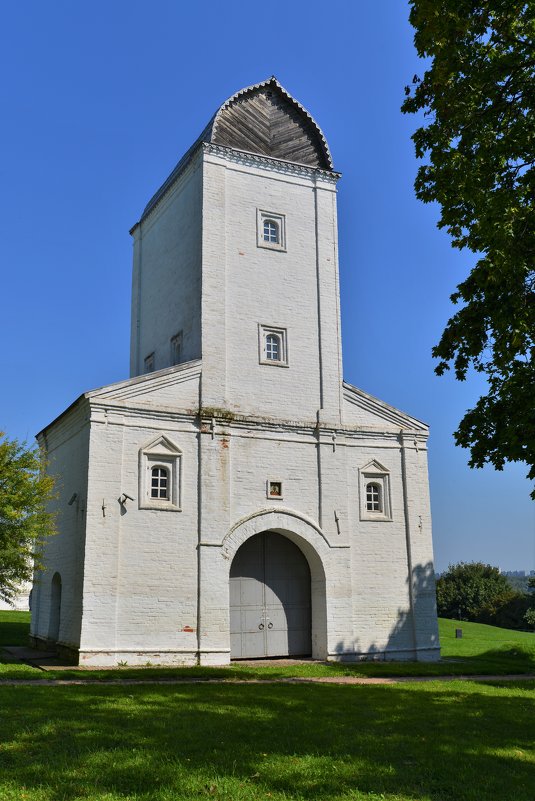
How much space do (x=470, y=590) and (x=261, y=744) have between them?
54.2 meters

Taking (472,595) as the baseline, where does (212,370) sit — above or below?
above

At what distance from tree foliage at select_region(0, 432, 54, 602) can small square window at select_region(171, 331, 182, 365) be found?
6044 mm

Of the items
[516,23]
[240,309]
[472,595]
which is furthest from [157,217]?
[472,595]

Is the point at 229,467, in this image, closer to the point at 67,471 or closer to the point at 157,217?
the point at 67,471

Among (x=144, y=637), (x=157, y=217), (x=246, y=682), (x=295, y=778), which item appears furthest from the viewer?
(x=157, y=217)

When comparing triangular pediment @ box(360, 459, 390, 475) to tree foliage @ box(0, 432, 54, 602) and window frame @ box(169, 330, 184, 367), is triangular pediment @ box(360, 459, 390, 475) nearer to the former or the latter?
window frame @ box(169, 330, 184, 367)

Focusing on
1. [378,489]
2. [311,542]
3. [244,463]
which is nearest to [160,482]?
[244,463]

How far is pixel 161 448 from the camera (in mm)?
20141

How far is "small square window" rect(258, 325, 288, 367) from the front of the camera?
22.4 meters

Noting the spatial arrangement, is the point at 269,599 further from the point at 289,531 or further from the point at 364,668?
the point at 364,668

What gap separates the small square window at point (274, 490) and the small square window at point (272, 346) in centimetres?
361

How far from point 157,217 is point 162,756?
2125 centimetres

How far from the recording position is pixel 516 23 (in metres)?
12.3

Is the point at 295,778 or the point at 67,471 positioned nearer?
the point at 295,778
